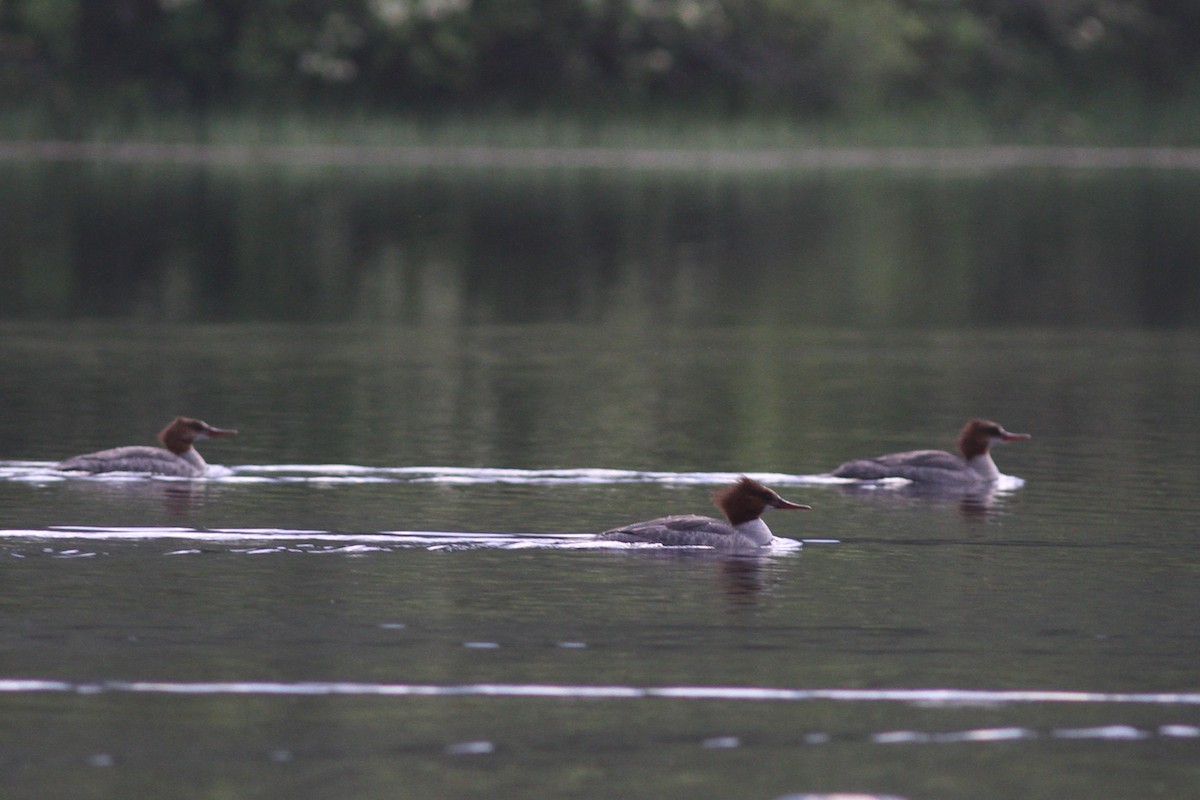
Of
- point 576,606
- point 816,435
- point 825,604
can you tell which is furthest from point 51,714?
point 816,435

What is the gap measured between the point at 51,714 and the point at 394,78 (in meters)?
68.1

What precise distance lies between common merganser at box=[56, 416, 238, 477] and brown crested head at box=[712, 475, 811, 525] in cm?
406

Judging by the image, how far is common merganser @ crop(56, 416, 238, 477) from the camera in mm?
16781

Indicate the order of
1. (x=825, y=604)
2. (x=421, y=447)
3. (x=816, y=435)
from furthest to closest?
1. (x=816, y=435)
2. (x=421, y=447)
3. (x=825, y=604)

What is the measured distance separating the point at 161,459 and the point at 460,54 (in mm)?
59039

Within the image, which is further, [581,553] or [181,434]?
[181,434]

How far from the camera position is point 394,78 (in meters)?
77.5

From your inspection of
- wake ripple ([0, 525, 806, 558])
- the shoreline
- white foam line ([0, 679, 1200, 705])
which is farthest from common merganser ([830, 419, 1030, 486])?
the shoreline

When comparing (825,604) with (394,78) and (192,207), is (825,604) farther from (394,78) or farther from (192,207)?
(394,78)

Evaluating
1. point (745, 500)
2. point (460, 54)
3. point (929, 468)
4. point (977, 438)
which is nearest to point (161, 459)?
point (745, 500)

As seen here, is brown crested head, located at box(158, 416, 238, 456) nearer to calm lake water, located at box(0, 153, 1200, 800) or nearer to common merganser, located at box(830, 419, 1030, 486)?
calm lake water, located at box(0, 153, 1200, 800)

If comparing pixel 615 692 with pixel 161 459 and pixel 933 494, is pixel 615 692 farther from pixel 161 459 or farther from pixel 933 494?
pixel 161 459

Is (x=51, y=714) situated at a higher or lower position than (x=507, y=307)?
lower

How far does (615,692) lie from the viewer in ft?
35.7
